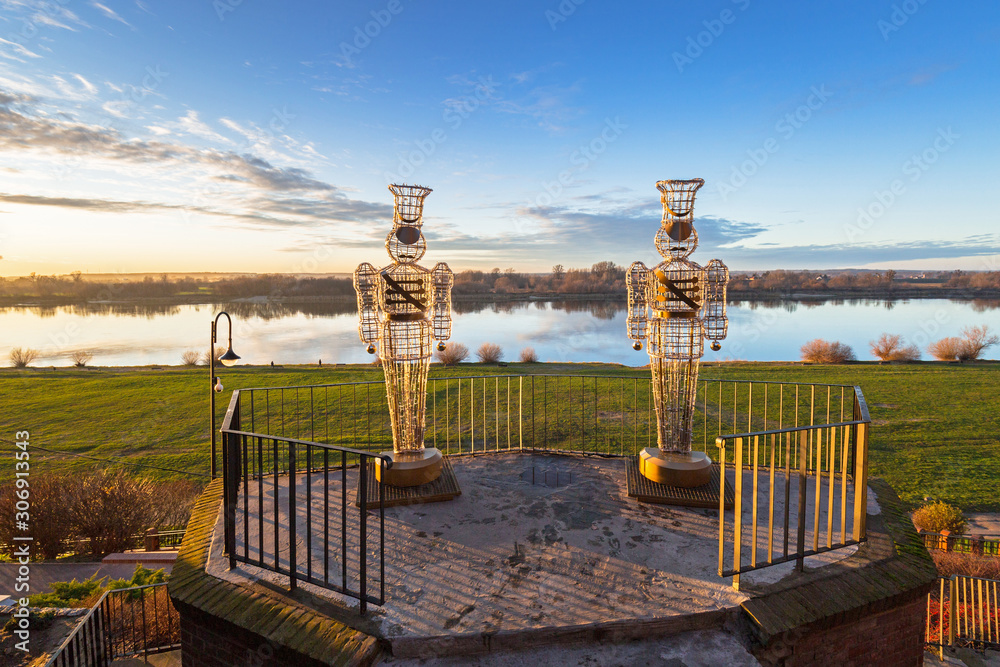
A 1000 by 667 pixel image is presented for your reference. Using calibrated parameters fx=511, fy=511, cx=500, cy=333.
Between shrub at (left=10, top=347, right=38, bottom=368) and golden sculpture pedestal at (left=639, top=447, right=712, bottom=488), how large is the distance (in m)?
42.9

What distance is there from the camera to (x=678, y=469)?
5.48 m

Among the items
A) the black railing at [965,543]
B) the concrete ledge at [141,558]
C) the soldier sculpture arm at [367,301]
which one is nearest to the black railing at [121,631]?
the concrete ledge at [141,558]

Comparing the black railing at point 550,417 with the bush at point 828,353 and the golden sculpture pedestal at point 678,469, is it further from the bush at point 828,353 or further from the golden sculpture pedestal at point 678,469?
the bush at point 828,353

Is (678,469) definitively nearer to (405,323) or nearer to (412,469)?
(412,469)

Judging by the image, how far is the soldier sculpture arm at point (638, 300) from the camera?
5.80 m

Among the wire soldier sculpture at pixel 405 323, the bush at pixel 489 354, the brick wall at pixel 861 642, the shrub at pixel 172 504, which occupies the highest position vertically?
the wire soldier sculpture at pixel 405 323

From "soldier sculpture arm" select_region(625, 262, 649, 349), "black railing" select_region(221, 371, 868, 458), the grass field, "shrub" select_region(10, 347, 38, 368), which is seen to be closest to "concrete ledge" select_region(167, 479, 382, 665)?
"soldier sculpture arm" select_region(625, 262, 649, 349)

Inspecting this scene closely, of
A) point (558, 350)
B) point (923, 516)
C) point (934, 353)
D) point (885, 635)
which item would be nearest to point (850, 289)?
point (934, 353)

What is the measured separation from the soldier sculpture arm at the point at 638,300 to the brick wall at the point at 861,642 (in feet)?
10.2

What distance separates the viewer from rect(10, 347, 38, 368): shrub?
114ft

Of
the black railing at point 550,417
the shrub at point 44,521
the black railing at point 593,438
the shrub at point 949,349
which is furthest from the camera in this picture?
the shrub at point 949,349

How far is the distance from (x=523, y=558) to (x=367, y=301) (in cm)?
313

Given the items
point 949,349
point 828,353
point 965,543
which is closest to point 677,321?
point 965,543

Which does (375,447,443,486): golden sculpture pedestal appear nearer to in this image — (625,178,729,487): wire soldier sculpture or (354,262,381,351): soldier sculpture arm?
(354,262,381,351): soldier sculpture arm
